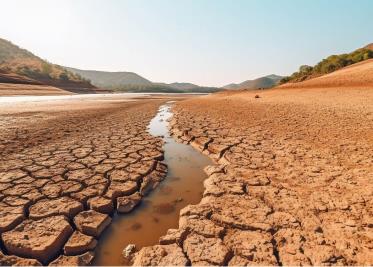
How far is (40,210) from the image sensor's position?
2416 mm

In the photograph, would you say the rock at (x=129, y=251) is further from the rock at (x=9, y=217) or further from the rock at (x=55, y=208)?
the rock at (x=9, y=217)

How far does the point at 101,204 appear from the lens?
8.41 ft

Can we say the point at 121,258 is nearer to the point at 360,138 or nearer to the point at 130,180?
the point at 130,180

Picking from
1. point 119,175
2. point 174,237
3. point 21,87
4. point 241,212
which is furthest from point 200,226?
point 21,87

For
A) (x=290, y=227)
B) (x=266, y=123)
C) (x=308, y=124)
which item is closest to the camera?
(x=290, y=227)

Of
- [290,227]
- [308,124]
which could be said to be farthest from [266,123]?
[290,227]

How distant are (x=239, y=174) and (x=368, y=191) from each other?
1.43m

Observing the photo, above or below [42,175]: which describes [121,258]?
below

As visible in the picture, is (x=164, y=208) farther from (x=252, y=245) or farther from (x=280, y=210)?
(x=280, y=210)

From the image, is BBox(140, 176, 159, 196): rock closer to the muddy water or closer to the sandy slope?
the muddy water

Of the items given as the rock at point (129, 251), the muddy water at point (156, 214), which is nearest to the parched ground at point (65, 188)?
the muddy water at point (156, 214)

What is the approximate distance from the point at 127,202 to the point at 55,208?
0.71 meters

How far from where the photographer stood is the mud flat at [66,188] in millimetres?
1941

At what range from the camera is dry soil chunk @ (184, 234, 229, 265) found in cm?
174
